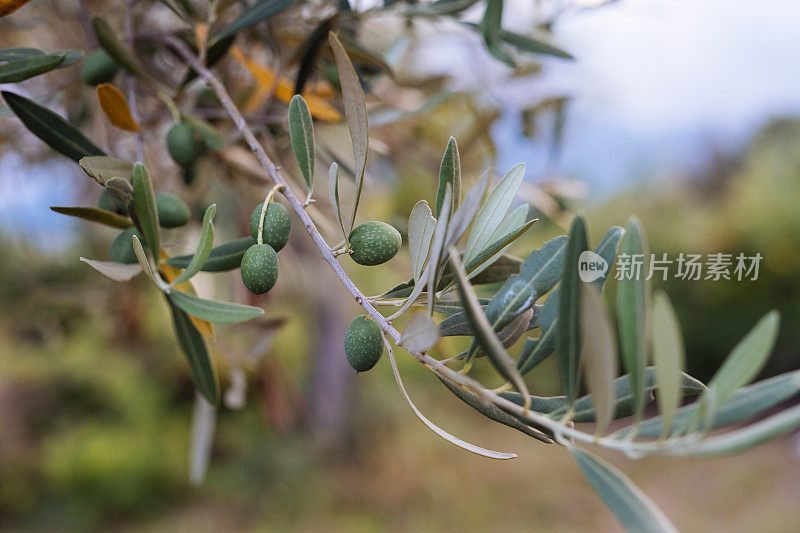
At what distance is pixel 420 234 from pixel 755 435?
200 mm

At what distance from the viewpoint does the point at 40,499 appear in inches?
126

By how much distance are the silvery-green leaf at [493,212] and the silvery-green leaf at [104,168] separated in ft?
0.79

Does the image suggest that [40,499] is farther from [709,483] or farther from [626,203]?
[626,203]

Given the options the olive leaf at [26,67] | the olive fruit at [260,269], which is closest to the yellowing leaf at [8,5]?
the olive leaf at [26,67]

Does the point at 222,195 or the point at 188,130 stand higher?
the point at 188,130

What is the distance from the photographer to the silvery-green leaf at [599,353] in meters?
0.23

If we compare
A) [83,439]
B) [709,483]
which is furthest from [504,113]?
[709,483]

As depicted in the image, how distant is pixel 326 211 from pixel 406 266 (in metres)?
0.20

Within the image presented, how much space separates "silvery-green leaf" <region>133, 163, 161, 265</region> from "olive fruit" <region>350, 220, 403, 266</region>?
0.41 feet

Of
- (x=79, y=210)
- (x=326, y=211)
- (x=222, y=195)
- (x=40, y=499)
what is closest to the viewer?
(x=79, y=210)

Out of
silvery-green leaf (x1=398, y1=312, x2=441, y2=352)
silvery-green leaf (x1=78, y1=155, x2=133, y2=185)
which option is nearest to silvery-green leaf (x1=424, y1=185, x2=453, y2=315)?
silvery-green leaf (x1=398, y1=312, x2=441, y2=352)

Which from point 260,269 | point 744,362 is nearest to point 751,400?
point 744,362

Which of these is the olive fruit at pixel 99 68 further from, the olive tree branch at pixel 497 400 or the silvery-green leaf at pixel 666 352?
the silvery-green leaf at pixel 666 352

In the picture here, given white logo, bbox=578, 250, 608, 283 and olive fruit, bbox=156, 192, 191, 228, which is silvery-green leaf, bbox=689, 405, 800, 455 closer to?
white logo, bbox=578, 250, 608, 283
